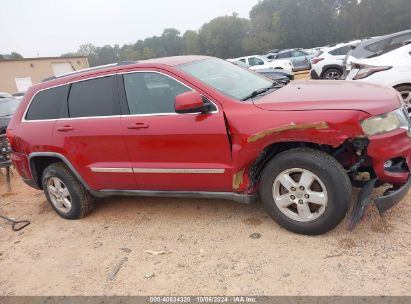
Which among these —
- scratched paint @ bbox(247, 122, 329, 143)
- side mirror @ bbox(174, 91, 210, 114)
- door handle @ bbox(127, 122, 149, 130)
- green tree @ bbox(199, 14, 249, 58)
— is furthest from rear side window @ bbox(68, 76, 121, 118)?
green tree @ bbox(199, 14, 249, 58)

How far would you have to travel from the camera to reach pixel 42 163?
16.1ft

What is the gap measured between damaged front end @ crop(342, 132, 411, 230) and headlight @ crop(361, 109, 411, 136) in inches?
2.3

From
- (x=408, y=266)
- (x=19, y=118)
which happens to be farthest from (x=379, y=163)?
(x=19, y=118)

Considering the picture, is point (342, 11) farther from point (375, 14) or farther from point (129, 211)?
point (129, 211)

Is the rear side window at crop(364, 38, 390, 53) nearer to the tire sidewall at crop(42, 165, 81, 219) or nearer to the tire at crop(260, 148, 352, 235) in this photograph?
the tire at crop(260, 148, 352, 235)

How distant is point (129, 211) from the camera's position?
4.74 metres

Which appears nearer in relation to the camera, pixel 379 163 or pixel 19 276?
pixel 379 163

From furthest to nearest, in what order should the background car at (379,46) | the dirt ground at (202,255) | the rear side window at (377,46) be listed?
1. the rear side window at (377,46)
2. the background car at (379,46)
3. the dirt ground at (202,255)

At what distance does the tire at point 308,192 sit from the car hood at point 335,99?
39 centimetres

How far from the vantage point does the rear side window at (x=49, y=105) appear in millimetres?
Result: 4457

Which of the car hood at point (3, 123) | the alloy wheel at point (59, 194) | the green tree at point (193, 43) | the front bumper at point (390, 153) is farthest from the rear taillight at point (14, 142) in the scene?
the green tree at point (193, 43)

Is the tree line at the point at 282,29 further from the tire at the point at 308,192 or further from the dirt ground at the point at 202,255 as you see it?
the tire at the point at 308,192

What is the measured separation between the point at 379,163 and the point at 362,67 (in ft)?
11.7

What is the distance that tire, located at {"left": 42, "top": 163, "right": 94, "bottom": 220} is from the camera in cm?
457
